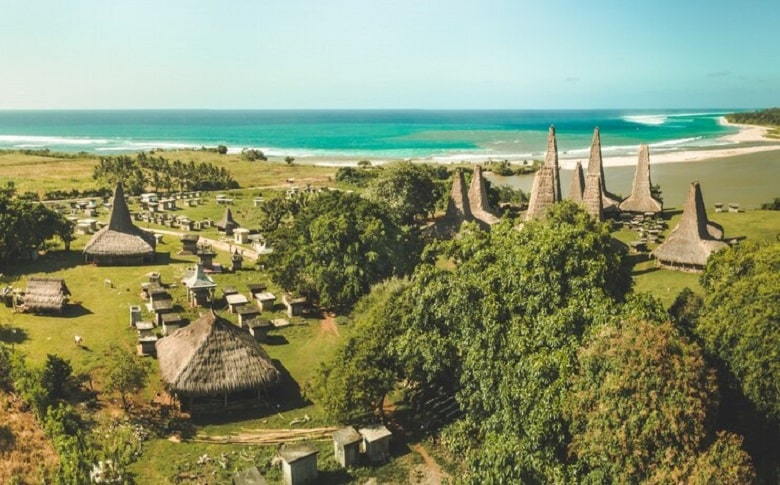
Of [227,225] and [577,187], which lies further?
[227,225]

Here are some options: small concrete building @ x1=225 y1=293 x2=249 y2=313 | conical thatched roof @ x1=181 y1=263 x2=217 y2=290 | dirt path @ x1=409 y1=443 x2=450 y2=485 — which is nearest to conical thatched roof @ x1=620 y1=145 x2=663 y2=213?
small concrete building @ x1=225 y1=293 x2=249 y2=313

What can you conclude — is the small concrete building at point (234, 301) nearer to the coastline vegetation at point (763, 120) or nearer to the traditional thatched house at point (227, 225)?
the traditional thatched house at point (227, 225)

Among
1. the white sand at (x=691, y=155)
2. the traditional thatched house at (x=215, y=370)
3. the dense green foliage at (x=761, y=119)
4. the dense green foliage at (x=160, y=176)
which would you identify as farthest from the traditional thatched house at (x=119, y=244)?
the dense green foliage at (x=761, y=119)

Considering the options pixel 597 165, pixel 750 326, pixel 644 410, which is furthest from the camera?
pixel 597 165

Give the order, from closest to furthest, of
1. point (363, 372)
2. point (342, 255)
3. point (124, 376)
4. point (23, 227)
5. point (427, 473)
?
point (427, 473) < point (363, 372) < point (124, 376) < point (342, 255) < point (23, 227)

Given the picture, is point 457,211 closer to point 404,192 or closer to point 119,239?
point 404,192

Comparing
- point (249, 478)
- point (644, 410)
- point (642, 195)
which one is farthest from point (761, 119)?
point (249, 478)

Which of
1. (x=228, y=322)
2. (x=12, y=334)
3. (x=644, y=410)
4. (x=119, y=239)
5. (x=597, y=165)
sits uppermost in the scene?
(x=597, y=165)
